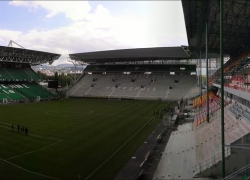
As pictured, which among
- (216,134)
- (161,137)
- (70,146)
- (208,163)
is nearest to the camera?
(208,163)

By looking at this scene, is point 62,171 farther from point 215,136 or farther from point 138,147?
point 215,136

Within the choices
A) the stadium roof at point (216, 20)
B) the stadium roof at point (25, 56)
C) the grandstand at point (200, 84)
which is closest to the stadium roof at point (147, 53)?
the grandstand at point (200, 84)

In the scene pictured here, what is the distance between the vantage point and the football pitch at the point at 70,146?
1532cm

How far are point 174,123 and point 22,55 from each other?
153ft

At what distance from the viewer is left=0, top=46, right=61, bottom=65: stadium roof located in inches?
2293

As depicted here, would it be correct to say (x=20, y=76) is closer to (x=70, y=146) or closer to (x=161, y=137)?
(x=70, y=146)

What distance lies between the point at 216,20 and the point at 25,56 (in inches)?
1888

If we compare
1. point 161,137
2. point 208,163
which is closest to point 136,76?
point 161,137

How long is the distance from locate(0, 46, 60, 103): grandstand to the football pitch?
2557 cm

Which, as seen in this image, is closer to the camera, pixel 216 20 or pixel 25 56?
pixel 216 20

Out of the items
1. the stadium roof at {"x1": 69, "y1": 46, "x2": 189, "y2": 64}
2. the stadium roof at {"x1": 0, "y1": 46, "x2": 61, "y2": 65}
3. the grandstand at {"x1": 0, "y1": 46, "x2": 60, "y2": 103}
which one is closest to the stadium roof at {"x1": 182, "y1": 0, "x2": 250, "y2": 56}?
the stadium roof at {"x1": 69, "y1": 46, "x2": 189, "y2": 64}

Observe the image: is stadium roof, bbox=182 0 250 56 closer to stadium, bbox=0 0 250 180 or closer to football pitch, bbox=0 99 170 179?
stadium, bbox=0 0 250 180

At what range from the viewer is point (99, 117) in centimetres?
3416

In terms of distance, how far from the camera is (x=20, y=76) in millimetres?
64562
